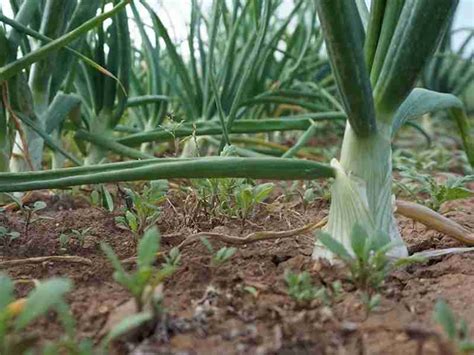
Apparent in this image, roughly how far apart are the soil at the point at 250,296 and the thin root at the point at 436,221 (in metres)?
0.03

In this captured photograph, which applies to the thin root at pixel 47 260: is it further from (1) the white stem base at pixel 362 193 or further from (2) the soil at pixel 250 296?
(1) the white stem base at pixel 362 193

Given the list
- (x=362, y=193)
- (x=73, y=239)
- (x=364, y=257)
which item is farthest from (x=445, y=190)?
(x=73, y=239)

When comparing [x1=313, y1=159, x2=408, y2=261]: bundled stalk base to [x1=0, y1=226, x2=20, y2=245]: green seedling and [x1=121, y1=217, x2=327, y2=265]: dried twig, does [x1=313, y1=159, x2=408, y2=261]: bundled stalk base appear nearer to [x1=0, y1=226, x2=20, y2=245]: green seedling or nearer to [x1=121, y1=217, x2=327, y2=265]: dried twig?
[x1=121, y1=217, x2=327, y2=265]: dried twig

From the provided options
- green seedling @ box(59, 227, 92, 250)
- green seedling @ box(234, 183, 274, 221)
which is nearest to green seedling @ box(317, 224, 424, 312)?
green seedling @ box(234, 183, 274, 221)

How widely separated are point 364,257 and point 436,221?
0.82ft

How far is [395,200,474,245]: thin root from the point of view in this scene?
82 cm

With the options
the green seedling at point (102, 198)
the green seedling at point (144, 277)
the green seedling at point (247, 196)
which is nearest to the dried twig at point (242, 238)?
the green seedling at point (247, 196)

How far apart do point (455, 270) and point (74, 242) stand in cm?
51

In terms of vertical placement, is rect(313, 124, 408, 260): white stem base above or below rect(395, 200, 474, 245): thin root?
above

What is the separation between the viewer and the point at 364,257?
615mm

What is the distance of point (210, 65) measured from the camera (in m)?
1.20

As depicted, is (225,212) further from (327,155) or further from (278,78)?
(278,78)

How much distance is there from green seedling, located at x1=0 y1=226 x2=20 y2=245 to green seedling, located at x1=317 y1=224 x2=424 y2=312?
45cm

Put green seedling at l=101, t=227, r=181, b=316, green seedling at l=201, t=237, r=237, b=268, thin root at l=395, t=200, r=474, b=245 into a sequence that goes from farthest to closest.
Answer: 1. thin root at l=395, t=200, r=474, b=245
2. green seedling at l=201, t=237, r=237, b=268
3. green seedling at l=101, t=227, r=181, b=316
